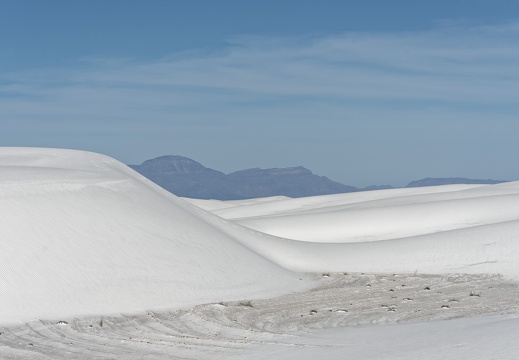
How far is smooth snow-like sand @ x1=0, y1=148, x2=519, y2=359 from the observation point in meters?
10.1

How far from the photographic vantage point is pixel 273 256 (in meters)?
19.4

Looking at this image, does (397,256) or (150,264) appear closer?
(150,264)

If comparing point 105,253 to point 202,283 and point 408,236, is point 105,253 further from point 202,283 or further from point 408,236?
point 408,236

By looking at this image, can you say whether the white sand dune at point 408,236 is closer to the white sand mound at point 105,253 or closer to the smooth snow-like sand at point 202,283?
the smooth snow-like sand at point 202,283

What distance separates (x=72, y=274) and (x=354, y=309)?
4889 mm

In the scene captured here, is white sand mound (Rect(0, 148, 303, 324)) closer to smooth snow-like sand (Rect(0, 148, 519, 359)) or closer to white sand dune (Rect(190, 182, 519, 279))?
smooth snow-like sand (Rect(0, 148, 519, 359))

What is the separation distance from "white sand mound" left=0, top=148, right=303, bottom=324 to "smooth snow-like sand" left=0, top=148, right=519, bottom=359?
0.11 ft

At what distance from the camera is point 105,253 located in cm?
1459

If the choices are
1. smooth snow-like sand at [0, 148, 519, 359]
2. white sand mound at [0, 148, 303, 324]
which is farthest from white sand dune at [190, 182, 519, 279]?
white sand mound at [0, 148, 303, 324]

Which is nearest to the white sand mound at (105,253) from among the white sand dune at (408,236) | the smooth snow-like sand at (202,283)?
the smooth snow-like sand at (202,283)

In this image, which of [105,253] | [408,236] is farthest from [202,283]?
[408,236]

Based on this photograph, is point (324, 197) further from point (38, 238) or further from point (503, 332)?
point (503, 332)

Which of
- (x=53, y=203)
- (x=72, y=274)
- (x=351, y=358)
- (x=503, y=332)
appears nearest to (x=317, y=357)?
(x=351, y=358)

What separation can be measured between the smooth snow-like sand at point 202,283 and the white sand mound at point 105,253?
3 centimetres
